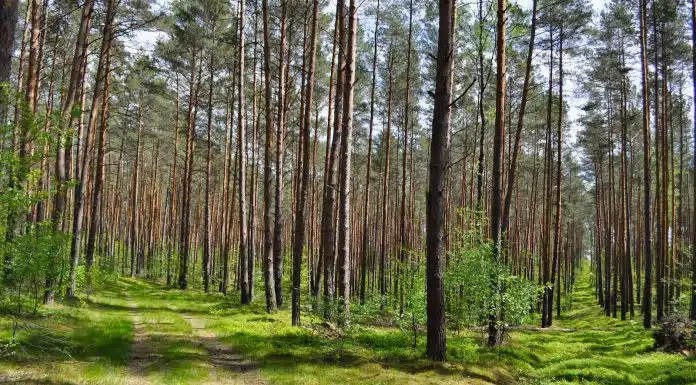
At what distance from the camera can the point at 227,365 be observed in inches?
368

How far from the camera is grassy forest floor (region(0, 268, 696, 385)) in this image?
825 centimetres

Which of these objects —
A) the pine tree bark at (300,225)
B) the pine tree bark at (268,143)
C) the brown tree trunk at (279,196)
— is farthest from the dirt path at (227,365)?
the pine tree bark at (268,143)

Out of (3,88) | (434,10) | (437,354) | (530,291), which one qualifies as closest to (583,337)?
(530,291)

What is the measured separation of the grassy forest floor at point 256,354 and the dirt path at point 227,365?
2 cm

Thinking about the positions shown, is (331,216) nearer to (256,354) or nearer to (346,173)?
(346,173)

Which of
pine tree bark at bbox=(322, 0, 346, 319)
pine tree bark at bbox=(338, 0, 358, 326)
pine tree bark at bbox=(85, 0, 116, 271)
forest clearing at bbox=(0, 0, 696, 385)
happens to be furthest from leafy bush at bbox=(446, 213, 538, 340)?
pine tree bark at bbox=(85, 0, 116, 271)

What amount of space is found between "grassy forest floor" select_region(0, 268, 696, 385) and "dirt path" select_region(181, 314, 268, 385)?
0.02 meters

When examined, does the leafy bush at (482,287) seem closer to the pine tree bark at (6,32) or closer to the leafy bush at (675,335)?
the leafy bush at (675,335)

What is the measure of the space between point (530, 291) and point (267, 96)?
1016cm

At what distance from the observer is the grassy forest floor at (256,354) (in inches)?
325

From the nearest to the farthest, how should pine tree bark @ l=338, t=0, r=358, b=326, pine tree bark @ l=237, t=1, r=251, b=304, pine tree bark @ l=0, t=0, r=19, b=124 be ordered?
pine tree bark @ l=0, t=0, r=19, b=124 < pine tree bark @ l=338, t=0, r=358, b=326 < pine tree bark @ l=237, t=1, r=251, b=304

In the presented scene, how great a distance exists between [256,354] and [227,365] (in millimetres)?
875

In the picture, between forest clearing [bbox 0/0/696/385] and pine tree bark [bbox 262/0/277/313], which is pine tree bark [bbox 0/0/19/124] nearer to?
forest clearing [bbox 0/0/696/385]

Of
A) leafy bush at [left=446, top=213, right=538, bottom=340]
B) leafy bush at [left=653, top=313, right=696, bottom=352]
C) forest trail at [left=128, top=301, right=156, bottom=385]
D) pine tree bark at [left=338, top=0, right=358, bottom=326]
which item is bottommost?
leafy bush at [left=653, top=313, right=696, bottom=352]
